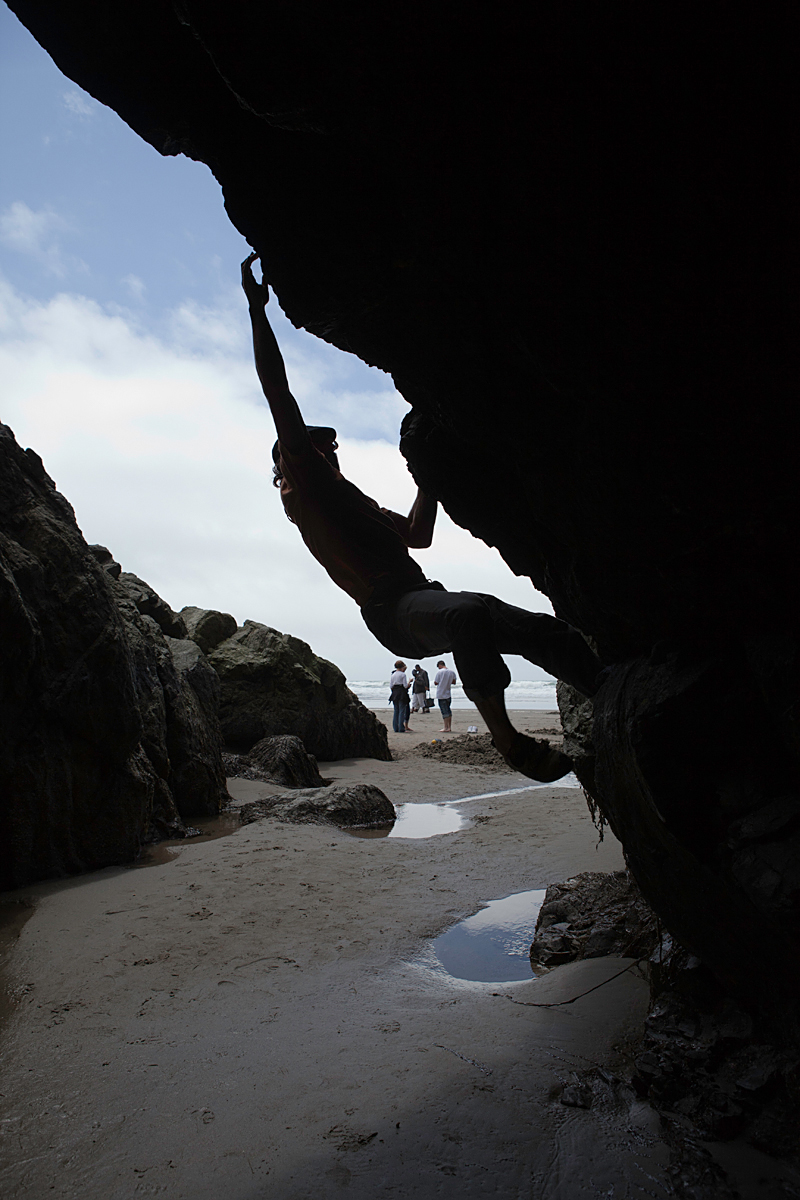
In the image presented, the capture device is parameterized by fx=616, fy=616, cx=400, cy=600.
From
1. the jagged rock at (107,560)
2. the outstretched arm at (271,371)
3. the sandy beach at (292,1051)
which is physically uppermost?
the jagged rock at (107,560)

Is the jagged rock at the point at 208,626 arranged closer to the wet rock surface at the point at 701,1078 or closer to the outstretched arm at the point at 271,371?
the outstretched arm at the point at 271,371

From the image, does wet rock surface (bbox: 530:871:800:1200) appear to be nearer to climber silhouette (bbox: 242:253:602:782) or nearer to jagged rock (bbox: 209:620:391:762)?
climber silhouette (bbox: 242:253:602:782)

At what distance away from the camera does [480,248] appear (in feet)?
6.84

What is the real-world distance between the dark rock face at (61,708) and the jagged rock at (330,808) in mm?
1028

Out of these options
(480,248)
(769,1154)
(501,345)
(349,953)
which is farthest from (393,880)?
(480,248)

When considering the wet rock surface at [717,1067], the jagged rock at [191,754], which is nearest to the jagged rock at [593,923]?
the wet rock surface at [717,1067]

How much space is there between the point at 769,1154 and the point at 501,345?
2.69 meters

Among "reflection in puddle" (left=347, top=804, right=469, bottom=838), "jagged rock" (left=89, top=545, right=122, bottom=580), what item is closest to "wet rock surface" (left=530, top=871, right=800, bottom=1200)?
"reflection in puddle" (left=347, top=804, right=469, bottom=838)

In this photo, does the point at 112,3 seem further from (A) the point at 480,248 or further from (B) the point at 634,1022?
(B) the point at 634,1022

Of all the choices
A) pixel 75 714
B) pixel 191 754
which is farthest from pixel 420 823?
pixel 75 714

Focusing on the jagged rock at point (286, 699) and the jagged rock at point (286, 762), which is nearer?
the jagged rock at point (286, 762)

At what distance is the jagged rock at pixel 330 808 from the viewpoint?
6.95 metres

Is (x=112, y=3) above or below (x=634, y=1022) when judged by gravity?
above

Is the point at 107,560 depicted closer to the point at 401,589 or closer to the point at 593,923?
the point at 401,589
